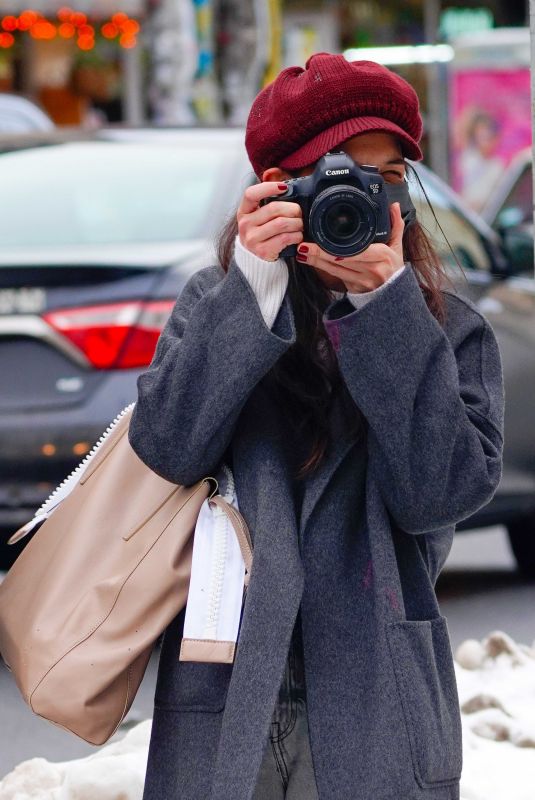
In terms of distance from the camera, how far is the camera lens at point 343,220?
74.4 inches

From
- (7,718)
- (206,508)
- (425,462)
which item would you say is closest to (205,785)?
(206,508)

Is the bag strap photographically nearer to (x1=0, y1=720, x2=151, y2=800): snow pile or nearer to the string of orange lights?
(x1=0, y1=720, x2=151, y2=800): snow pile

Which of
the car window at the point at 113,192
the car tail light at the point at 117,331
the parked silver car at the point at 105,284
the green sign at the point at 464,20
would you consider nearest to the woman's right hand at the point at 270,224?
the parked silver car at the point at 105,284

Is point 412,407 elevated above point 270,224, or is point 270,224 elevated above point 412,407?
point 270,224

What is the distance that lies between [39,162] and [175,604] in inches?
132

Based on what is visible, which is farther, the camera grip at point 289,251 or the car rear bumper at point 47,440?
the car rear bumper at point 47,440

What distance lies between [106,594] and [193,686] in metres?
0.17

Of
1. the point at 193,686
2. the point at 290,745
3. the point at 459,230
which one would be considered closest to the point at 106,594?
the point at 193,686

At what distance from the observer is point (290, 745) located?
197 cm

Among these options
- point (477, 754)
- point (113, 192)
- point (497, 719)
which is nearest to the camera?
point (477, 754)

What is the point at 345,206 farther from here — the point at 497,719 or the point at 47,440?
the point at 47,440

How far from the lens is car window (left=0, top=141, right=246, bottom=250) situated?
4.70 metres

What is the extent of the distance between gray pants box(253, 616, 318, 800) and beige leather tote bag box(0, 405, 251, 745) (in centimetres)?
17

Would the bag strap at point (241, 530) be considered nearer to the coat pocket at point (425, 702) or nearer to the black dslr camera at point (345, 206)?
the coat pocket at point (425, 702)
